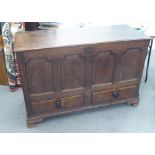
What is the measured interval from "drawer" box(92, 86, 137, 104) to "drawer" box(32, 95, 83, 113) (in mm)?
159

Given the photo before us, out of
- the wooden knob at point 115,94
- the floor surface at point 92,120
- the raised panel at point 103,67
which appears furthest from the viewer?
the wooden knob at point 115,94

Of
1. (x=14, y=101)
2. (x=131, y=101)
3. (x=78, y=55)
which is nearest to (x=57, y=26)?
(x=78, y=55)

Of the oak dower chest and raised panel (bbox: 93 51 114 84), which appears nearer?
the oak dower chest

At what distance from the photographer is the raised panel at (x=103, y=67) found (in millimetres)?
1647

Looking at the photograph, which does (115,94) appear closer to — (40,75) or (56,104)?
(56,104)

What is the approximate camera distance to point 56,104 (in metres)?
1.77

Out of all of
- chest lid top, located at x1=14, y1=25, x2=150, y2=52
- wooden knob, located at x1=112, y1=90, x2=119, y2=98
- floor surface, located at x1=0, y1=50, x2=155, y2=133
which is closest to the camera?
chest lid top, located at x1=14, y1=25, x2=150, y2=52

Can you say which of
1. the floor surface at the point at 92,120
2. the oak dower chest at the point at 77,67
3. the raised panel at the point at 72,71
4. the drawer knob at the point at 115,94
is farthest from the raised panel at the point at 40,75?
the drawer knob at the point at 115,94

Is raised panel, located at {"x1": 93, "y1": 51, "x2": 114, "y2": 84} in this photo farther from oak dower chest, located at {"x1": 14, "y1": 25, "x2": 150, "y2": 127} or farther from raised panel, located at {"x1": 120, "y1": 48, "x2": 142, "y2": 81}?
raised panel, located at {"x1": 120, "y1": 48, "x2": 142, "y2": 81}

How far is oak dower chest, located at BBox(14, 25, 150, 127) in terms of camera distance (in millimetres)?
1522

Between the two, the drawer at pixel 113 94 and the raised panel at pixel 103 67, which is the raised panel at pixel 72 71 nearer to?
the raised panel at pixel 103 67

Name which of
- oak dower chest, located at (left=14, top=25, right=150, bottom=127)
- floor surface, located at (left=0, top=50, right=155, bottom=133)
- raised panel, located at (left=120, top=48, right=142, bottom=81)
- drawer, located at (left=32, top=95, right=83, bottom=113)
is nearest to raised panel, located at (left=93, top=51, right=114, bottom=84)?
oak dower chest, located at (left=14, top=25, right=150, bottom=127)

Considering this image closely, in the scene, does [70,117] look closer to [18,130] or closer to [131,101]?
[18,130]

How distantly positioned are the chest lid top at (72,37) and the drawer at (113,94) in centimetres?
51
